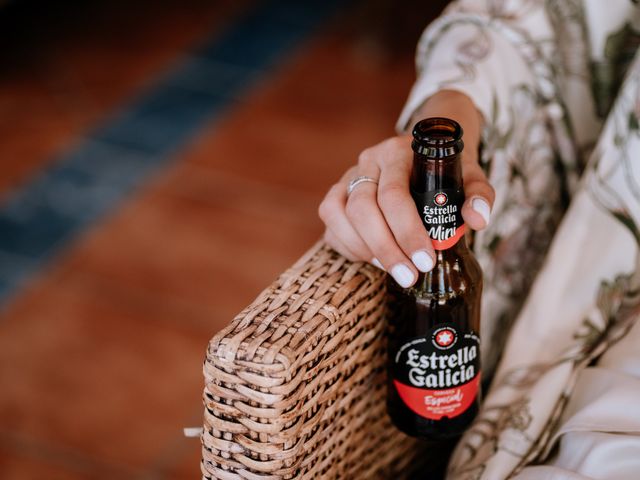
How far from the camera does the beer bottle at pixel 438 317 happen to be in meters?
0.69

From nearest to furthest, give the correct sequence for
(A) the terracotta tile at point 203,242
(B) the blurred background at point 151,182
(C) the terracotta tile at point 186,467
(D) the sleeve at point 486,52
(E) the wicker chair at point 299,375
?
1. (E) the wicker chair at point 299,375
2. (D) the sleeve at point 486,52
3. (C) the terracotta tile at point 186,467
4. (B) the blurred background at point 151,182
5. (A) the terracotta tile at point 203,242

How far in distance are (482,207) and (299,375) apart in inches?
7.7

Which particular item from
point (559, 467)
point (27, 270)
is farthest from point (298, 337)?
point (27, 270)

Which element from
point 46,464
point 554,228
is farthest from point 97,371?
point 554,228

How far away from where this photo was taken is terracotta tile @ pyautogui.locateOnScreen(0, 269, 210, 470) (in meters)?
1.58

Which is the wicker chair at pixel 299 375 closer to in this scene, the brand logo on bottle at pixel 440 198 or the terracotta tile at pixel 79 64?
the brand logo on bottle at pixel 440 198

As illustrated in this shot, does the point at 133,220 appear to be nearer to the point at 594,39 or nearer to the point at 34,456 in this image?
the point at 34,456

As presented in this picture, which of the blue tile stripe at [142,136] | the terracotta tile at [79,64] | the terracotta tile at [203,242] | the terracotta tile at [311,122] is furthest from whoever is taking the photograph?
the terracotta tile at [79,64]

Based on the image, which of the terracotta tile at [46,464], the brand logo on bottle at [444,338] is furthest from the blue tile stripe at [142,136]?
the brand logo on bottle at [444,338]

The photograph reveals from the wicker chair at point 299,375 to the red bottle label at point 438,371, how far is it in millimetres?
49

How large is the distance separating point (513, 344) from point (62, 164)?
1579 mm

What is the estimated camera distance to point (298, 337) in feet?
2.24

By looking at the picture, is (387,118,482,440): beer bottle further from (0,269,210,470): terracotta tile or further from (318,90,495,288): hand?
(0,269,210,470): terracotta tile

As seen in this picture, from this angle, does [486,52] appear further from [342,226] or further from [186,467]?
[186,467]
